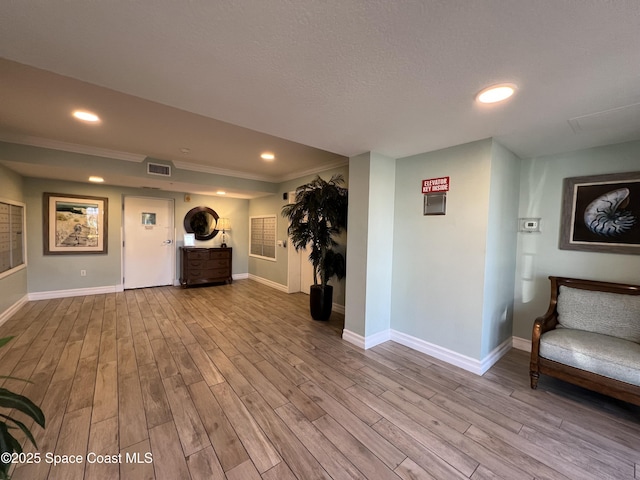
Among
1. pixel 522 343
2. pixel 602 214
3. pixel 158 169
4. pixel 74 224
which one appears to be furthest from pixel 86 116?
pixel 522 343

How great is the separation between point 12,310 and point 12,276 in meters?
0.48

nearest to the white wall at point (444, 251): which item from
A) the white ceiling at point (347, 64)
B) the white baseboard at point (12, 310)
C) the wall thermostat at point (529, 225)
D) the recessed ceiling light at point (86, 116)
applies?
the white ceiling at point (347, 64)

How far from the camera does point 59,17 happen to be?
1049mm

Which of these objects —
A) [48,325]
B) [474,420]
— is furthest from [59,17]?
[48,325]

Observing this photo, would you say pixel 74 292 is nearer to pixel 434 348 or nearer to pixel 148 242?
pixel 148 242

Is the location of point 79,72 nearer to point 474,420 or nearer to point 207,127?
point 207,127

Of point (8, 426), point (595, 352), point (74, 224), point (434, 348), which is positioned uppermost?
point (74, 224)

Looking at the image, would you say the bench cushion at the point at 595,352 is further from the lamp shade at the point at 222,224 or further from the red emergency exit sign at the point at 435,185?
the lamp shade at the point at 222,224

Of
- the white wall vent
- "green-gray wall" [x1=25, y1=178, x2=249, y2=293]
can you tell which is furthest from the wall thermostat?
"green-gray wall" [x1=25, y1=178, x2=249, y2=293]

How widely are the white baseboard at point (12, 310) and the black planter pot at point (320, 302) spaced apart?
4.05 m

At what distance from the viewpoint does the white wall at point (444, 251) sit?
7.78 ft

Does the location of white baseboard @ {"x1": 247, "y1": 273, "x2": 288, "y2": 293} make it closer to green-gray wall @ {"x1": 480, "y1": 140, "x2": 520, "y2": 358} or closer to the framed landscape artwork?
the framed landscape artwork

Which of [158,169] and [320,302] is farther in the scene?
[158,169]

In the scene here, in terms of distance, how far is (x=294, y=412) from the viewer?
1.84m
